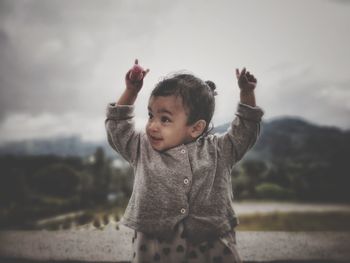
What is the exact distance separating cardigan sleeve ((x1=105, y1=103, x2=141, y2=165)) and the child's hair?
119 mm

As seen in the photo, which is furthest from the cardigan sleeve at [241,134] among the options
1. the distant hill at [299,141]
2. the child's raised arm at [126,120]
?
the distant hill at [299,141]

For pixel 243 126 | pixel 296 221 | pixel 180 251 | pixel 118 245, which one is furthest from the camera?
pixel 296 221

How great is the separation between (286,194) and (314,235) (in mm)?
962

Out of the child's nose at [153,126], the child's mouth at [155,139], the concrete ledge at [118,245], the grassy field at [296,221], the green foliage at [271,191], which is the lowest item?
the concrete ledge at [118,245]

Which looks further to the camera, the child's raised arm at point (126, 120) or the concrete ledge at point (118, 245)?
the concrete ledge at point (118, 245)

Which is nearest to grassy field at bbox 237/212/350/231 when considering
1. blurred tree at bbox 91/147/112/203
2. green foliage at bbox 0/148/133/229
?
green foliage at bbox 0/148/133/229

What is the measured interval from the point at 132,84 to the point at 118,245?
4.26 ft

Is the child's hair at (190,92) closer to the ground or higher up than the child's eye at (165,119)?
higher up

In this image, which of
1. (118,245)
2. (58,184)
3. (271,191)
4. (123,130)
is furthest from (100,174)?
(123,130)

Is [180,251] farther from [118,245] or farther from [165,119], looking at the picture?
[118,245]

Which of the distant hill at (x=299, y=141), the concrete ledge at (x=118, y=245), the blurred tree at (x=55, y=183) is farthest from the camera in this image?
the distant hill at (x=299, y=141)

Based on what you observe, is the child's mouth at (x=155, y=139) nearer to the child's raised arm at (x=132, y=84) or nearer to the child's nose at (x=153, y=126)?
the child's nose at (x=153, y=126)

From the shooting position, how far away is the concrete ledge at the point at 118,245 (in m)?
1.91

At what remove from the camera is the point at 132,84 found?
3.83 feet
